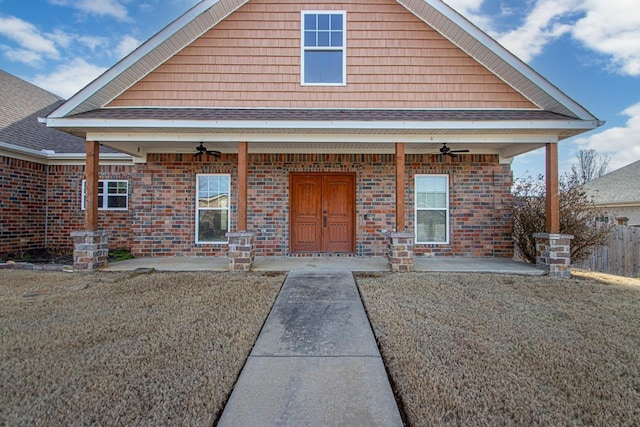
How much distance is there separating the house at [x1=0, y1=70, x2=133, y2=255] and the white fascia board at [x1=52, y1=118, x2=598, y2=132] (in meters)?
2.93

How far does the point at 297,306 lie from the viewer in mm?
4406

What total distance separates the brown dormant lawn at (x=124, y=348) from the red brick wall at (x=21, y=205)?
383 centimetres

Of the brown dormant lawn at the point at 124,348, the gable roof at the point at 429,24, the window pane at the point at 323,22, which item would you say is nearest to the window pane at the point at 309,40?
the window pane at the point at 323,22

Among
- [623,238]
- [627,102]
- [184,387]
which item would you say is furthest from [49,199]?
[627,102]

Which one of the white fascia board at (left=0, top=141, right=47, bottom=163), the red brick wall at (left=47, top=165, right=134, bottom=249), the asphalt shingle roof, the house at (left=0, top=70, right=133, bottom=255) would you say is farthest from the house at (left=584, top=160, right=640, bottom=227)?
the white fascia board at (left=0, top=141, right=47, bottom=163)

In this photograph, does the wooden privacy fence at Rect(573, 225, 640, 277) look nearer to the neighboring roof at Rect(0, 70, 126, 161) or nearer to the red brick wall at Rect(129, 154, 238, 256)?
the red brick wall at Rect(129, 154, 238, 256)

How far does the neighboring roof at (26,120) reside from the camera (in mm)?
8742

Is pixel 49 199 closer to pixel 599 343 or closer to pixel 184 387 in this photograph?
pixel 184 387

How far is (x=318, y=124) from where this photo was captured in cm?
621

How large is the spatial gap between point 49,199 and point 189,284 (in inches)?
267

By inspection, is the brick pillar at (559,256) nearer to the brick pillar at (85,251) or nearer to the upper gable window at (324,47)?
the upper gable window at (324,47)

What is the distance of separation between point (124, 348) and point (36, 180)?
858 centimetres

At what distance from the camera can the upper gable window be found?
7324 millimetres

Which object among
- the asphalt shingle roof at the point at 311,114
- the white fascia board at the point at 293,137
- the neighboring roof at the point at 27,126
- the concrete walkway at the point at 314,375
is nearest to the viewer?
the concrete walkway at the point at 314,375
